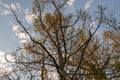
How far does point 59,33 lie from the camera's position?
38.3ft

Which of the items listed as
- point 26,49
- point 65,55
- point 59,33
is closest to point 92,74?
point 65,55

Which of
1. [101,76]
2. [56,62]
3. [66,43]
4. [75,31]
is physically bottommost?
[101,76]

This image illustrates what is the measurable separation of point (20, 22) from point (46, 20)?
4.24 ft

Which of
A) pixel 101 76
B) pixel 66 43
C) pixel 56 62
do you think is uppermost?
pixel 66 43

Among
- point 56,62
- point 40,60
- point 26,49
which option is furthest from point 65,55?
point 26,49

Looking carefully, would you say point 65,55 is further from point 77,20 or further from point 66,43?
point 77,20

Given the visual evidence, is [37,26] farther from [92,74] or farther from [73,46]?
[92,74]

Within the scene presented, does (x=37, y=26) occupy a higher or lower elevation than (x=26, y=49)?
higher

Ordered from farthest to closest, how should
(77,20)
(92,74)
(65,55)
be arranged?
(77,20)
(65,55)
(92,74)

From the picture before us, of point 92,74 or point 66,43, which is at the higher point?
point 66,43

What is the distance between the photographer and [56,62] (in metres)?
10.9

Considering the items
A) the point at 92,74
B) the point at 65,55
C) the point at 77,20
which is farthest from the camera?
the point at 77,20

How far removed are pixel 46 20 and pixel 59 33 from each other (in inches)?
40.9

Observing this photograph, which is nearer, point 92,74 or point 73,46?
point 92,74
